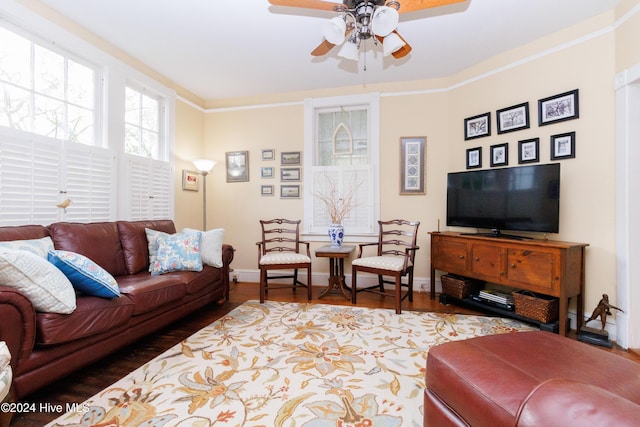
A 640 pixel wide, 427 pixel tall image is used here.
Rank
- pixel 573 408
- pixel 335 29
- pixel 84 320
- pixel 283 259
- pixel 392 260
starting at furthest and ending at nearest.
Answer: pixel 283 259, pixel 392 260, pixel 335 29, pixel 84 320, pixel 573 408

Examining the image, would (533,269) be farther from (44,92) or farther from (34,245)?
(44,92)

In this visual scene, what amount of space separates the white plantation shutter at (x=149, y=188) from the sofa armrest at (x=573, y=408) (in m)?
3.62

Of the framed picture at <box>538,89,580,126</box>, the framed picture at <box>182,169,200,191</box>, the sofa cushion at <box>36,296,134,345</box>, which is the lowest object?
the sofa cushion at <box>36,296,134,345</box>

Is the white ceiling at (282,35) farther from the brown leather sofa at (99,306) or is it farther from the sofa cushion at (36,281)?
the sofa cushion at (36,281)

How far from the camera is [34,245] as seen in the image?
198cm

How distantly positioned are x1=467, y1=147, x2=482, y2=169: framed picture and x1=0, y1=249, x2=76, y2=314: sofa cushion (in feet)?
12.7

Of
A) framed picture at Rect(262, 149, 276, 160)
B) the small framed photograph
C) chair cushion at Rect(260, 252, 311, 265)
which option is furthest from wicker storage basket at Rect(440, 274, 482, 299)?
framed picture at Rect(262, 149, 276, 160)

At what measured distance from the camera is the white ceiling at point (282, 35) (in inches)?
96.2

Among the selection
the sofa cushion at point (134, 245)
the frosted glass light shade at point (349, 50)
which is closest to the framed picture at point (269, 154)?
the sofa cushion at point (134, 245)

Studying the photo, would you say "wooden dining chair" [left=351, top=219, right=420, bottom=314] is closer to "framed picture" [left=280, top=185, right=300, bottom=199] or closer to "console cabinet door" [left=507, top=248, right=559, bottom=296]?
"console cabinet door" [left=507, top=248, right=559, bottom=296]

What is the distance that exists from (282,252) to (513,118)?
314cm

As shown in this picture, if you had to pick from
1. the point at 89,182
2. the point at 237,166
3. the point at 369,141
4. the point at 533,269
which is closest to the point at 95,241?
the point at 89,182

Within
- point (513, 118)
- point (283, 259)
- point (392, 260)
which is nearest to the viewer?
point (513, 118)

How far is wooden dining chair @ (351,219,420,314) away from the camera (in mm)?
3098
